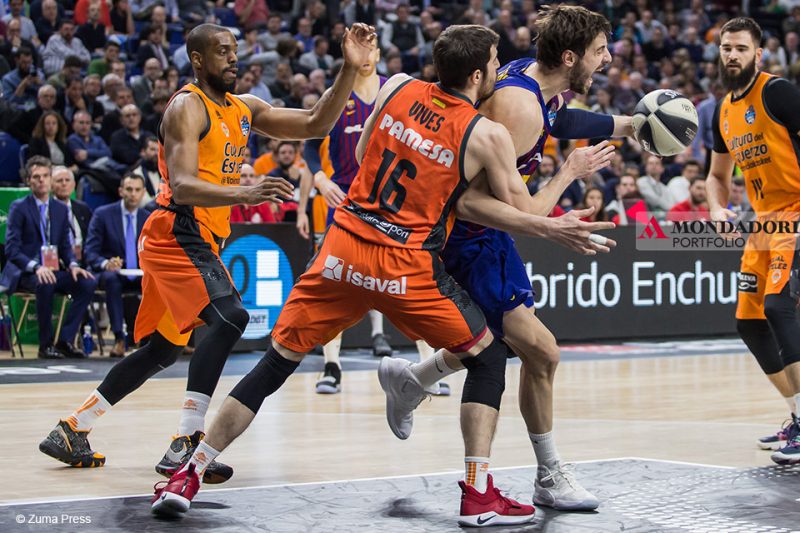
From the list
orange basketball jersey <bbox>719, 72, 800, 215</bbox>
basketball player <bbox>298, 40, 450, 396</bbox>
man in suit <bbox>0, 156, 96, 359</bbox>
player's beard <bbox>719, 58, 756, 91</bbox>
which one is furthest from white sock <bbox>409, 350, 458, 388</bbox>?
man in suit <bbox>0, 156, 96, 359</bbox>

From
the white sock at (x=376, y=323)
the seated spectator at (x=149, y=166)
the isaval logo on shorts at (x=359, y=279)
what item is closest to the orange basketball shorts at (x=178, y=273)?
the isaval logo on shorts at (x=359, y=279)

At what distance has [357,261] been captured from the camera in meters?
4.61

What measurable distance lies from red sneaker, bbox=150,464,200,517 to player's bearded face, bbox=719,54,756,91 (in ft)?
12.4

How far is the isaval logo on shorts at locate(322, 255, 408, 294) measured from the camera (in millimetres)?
4566

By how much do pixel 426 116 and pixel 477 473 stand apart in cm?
145

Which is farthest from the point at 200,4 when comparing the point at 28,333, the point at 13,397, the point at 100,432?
the point at 100,432

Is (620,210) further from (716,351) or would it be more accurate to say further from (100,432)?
(100,432)

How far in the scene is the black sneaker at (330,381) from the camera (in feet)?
28.1

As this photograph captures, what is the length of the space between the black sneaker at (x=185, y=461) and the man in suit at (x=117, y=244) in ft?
18.2

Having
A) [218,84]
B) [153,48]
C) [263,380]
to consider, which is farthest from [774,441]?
[153,48]

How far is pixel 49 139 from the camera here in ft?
41.9

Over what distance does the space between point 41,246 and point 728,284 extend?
768cm

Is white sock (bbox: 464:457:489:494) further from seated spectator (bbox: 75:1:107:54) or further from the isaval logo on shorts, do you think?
seated spectator (bbox: 75:1:107:54)

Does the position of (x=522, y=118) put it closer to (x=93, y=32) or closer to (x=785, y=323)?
(x=785, y=323)
